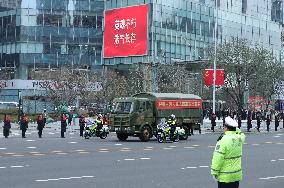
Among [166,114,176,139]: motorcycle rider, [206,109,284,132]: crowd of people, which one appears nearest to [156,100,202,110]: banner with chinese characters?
[166,114,176,139]: motorcycle rider

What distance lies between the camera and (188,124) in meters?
35.6

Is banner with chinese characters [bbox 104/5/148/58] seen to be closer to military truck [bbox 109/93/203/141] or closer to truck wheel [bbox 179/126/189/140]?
military truck [bbox 109/93/203/141]

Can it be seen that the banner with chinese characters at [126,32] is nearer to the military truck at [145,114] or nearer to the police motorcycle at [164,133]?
the military truck at [145,114]

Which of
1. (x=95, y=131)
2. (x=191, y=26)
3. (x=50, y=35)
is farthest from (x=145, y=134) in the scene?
(x=50, y=35)

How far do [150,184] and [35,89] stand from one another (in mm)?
66730

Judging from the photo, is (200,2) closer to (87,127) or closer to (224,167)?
(87,127)

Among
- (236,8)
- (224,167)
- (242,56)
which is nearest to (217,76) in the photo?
(242,56)

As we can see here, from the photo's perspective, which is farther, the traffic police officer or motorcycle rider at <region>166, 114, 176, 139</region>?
motorcycle rider at <region>166, 114, 176, 139</region>

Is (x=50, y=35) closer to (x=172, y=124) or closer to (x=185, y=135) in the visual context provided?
(x=185, y=135)

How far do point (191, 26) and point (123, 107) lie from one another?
162ft

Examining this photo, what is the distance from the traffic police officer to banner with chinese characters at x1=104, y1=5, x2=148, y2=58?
62621mm

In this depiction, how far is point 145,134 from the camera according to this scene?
105 feet

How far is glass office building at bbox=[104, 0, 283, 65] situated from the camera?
Result: 243ft

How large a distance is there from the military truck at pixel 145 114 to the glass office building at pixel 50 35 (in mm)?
48284
